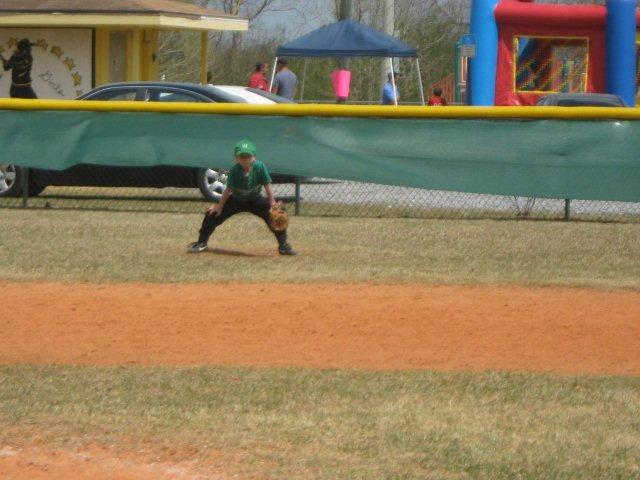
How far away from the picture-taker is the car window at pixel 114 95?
1658cm

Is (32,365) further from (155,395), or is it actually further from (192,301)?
(192,301)

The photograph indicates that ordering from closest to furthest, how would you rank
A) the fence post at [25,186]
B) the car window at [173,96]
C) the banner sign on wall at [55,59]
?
the fence post at [25,186] < the car window at [173,96] < the banner sign on wall at [55,59]

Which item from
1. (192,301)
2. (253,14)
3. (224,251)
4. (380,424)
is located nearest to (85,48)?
(224,251)

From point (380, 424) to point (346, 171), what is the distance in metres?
8.44

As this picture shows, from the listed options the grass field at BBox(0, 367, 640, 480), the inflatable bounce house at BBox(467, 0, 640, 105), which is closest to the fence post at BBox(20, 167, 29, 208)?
the grass field at BBox(0, 367, 640, 480)

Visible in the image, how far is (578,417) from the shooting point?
646cm

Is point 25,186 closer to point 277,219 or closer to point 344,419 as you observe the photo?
point 277,219

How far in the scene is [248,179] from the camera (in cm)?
1168

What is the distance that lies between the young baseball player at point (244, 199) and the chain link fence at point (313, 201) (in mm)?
3156

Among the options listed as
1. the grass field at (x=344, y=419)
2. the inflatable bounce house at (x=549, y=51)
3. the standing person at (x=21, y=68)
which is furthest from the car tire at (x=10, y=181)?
the inflatable bounce house at (x=549, y=51)

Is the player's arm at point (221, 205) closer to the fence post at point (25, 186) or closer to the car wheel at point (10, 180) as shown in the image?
the fence post at point (25, 186)

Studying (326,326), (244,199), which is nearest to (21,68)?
(244,199)

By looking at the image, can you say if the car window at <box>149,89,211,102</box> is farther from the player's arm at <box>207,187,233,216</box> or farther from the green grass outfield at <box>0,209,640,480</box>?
the green grass outfield at <box>0,209,640,480</box>

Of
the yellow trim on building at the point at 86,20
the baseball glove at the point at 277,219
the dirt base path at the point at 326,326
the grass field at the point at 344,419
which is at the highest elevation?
the yellow trim on building at the point at 86,20
